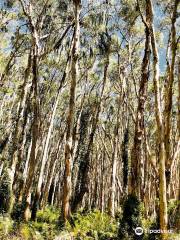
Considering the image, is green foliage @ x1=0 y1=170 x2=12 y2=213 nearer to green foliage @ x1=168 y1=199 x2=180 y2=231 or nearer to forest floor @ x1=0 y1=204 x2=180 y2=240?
forest floor @ x1=0 y1=204 x2=180 y2=240

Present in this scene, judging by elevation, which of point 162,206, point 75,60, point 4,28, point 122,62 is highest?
point 4,28

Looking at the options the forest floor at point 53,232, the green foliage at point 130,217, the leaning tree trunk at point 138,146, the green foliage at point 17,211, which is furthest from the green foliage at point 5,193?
the leaning tree trunk at point 138,146

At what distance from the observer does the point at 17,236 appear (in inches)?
405

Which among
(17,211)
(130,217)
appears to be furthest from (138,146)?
(17,211)

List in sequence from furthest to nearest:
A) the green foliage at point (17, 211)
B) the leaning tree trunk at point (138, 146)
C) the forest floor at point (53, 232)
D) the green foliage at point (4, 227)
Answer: the green foliage at point (17, 211) → the leaning tree trunk at point (138, 146) → the forest floor at point (53, 232) → the green foliage at point (4, 227)

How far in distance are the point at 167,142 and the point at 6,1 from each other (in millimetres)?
13581

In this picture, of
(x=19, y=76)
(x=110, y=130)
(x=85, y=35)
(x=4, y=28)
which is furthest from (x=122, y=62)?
(x=110, y=130)

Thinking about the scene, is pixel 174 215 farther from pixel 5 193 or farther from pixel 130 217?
pixel 5 193

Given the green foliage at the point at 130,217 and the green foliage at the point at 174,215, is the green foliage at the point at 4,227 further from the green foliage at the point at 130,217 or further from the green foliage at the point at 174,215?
the green foliage at the point at 174,215

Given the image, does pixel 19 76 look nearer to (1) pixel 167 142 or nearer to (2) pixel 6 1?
(2) pixel 6 1

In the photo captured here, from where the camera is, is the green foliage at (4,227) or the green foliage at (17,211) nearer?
the green foliage at (4,227)

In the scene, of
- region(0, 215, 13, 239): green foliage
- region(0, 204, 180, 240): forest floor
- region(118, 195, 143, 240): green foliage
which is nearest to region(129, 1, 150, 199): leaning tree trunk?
region(118, 195, 143, 240): green foliage

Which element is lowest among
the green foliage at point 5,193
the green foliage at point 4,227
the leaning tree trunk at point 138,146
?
the green foliage at point 4,227

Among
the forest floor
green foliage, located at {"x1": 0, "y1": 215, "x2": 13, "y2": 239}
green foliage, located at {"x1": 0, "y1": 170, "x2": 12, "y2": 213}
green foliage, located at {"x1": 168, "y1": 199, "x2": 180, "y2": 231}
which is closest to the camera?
green foliage, located at {"x1": 0, "y1": 215, "x2": 13, "y2": 239}
